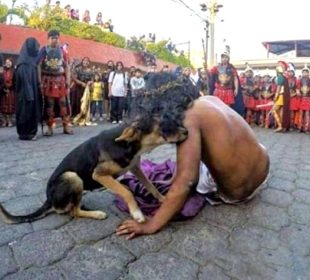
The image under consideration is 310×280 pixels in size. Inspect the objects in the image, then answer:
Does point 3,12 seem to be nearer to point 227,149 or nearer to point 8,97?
point 8,97

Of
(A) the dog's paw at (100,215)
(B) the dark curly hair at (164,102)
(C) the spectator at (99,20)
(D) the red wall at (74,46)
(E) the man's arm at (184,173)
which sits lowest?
(A) the dog's paw at (100,215)

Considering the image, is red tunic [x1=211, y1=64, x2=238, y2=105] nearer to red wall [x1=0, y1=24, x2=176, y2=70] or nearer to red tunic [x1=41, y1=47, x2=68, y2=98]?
red tunic [x1=41, y1=47, x2=68, y2=98]

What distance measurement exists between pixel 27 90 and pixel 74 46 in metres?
8.68

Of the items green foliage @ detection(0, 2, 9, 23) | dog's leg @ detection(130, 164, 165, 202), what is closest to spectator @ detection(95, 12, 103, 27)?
green foliage @ detection(0, 2, 9, 23)

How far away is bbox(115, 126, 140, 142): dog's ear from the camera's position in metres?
2.49

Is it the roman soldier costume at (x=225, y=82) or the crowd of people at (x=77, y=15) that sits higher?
the crowd of people at (x=77, y=15)

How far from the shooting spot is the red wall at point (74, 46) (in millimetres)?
12562

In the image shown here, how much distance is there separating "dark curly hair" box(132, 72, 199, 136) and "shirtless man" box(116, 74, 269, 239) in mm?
75

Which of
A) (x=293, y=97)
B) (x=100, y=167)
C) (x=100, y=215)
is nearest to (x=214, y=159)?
(x=100, y=167)

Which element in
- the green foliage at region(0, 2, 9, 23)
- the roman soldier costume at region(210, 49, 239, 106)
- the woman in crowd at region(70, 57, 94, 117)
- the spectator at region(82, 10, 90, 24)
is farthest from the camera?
the spectator at region(82, 10, 90, 24)

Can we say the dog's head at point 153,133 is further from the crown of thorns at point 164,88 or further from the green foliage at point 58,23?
the green foliage at point 58,23

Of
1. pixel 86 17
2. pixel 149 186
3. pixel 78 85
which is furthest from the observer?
pixel 86 17

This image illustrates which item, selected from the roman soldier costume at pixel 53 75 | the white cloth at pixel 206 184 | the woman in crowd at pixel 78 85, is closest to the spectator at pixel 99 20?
the woman in crowd at pixel 78 85

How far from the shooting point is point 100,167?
2670mm
